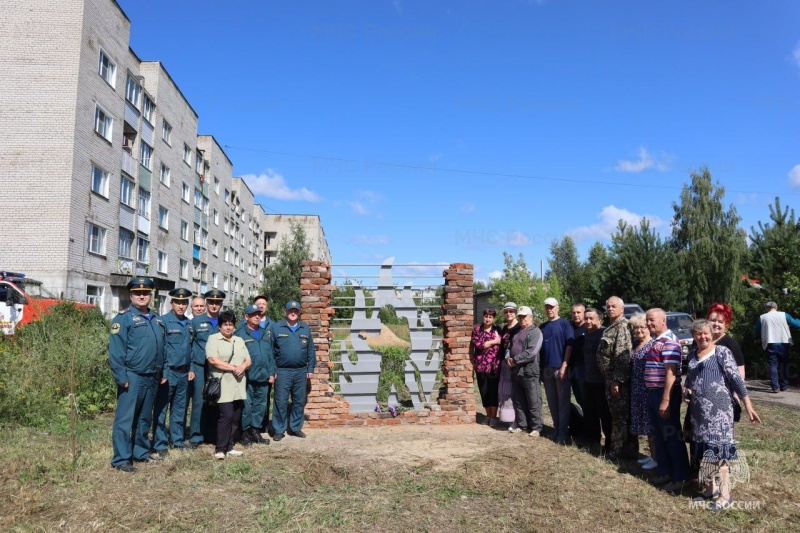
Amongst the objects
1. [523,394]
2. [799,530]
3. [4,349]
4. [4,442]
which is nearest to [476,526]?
[799,530]

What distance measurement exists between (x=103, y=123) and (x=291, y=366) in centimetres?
1994

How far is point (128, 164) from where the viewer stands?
2470 centimetres

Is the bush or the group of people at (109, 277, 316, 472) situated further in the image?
the bush

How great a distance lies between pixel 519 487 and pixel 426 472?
0.97 meters

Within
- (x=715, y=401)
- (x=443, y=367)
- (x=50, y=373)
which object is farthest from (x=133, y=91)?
(x=715, y=401)

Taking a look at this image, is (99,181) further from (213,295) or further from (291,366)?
(291,366)

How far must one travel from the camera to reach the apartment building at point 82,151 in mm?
18922

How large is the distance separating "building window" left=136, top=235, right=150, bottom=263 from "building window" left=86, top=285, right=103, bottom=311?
4753 millimetres

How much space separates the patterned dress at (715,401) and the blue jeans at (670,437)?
237 mm

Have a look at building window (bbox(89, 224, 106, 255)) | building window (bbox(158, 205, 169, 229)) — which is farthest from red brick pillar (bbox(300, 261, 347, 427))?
building window (bbox(158, 205, 169, 229))

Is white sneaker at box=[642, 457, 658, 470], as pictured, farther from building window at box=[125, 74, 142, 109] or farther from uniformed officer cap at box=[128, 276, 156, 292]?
building window at box=[125, 74, 142, 109]

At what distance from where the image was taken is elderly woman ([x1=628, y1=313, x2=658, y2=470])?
533cm

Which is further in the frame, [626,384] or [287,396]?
[287,396]

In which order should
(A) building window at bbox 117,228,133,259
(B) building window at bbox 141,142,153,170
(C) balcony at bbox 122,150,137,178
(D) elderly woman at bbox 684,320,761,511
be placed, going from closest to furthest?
(D) elderly woman at bbox 684,320,761,511 < (A) building window at bbox 117,228,133,259 < (C) balcony at bbox 122,150,137,178 < (B) building window at bbox 141,142,153,170
